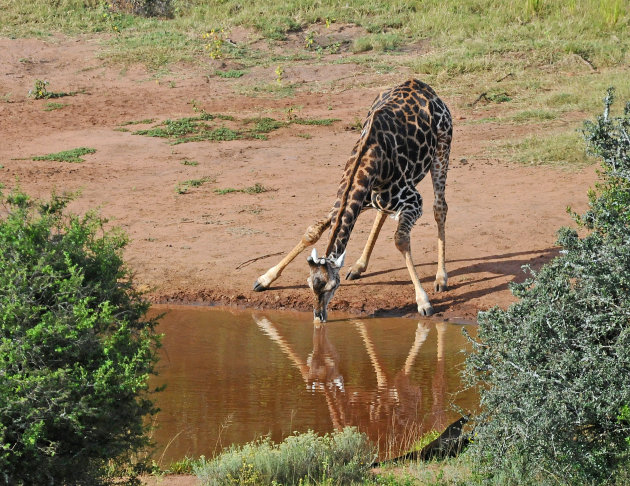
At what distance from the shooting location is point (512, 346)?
4.84 m

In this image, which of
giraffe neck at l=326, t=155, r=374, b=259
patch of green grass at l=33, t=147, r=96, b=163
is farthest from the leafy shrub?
patch of green grass at l=33, t=147, r=96, b=163

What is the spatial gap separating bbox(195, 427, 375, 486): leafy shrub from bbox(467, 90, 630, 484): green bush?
2.37ft

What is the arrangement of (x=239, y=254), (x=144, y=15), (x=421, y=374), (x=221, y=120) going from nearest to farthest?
(x=421, y=374), (x=239, y=254), (x=221, y=120), (x=144, y=15)

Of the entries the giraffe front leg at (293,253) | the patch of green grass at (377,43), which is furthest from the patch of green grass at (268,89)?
the giraffe front leg at (293,253)

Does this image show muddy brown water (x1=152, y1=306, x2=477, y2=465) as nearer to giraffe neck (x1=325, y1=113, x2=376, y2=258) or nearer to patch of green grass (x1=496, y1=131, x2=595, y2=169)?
giraffe neck (x1=325, y1=113, x2=376, y2=258)

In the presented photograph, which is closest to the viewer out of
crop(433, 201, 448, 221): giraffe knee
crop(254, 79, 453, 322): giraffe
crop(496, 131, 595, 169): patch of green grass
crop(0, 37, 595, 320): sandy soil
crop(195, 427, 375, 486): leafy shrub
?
crop(195, 427, 375, 486): leafy shrub

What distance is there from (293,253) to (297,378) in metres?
2.38

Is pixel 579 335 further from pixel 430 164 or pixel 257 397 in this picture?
pixel 430 164

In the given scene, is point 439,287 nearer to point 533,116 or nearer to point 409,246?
point 409,246

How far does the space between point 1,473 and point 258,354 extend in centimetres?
404

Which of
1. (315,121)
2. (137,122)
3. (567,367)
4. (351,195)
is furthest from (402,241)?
(137,122)

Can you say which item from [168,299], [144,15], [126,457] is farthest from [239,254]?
[144,15]

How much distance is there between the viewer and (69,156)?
582 inches

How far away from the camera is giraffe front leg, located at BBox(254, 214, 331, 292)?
31.0 feet
